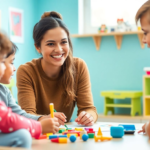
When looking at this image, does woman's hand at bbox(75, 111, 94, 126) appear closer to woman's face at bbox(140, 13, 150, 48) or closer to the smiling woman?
the smiling woman

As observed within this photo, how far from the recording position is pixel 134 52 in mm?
3346

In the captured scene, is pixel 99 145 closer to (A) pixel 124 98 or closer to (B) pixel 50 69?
(B) pixel 50 69

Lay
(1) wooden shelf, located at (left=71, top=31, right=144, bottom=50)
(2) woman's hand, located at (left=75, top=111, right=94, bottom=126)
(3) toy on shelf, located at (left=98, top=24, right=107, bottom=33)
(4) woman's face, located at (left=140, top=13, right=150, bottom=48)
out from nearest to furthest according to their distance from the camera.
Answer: (4) woman's face, located at (left=140, top=13, right=150, bottom=48), (2) woman's hand, located at (left=75, top=111, right=94, bottom=126), (1) wooden shelf, located at (left=71, top=31, right=144, bottom=50), (3) toy on shelf, located at (left=98, top=24, right=107, bottom=33)

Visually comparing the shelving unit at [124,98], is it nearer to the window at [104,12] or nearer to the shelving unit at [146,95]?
the shelving unit at [146,95]

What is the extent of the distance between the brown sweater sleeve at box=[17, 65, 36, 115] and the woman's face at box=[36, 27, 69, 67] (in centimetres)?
15

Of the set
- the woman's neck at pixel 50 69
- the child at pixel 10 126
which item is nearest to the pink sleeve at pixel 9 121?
the child at pixel 10 126

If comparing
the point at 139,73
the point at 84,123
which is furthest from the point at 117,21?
the point at 84,123

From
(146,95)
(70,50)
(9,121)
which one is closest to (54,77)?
(70,50)

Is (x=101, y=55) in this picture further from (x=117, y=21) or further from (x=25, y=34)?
(x=25, y=34)

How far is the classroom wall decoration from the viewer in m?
3.31

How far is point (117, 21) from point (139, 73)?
2.08ft

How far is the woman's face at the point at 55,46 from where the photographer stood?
1.62 metres

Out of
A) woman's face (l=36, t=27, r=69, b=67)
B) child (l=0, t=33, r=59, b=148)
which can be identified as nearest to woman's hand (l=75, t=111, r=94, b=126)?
woman's face (l=36, t=27, r=69, b=67)

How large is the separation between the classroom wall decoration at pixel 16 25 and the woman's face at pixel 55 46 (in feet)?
5.66
